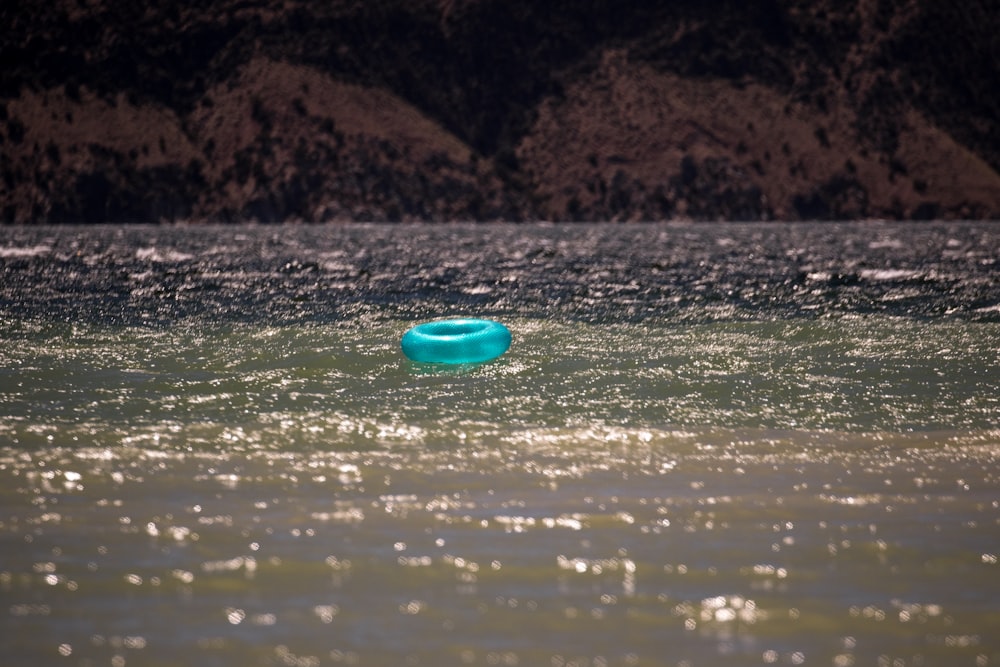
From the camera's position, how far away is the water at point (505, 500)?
17.1ft

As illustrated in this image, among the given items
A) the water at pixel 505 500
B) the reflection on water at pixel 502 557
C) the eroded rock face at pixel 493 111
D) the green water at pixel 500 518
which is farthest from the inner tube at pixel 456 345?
the eroded rock face at pixel 493 111

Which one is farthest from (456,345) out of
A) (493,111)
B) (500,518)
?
(493,111)

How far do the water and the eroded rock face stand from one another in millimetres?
99556

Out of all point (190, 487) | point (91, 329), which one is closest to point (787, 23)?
point (91, 329)

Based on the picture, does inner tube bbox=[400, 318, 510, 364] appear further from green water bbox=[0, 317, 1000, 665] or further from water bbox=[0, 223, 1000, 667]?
green water bbox=[0, 317, 1000, 665]

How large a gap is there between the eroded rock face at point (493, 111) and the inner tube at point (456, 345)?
98682 millimetres

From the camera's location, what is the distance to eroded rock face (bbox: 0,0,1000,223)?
116000 mm

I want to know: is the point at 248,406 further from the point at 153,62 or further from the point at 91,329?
the point at 153,62

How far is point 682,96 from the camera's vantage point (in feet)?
410

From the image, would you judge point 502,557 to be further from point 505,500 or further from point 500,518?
point 505,500

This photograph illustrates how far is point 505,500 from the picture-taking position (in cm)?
748

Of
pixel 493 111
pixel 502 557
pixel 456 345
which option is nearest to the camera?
pixel 502 557

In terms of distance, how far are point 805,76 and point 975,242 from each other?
71.0 meters

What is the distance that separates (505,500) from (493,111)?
125 meters
